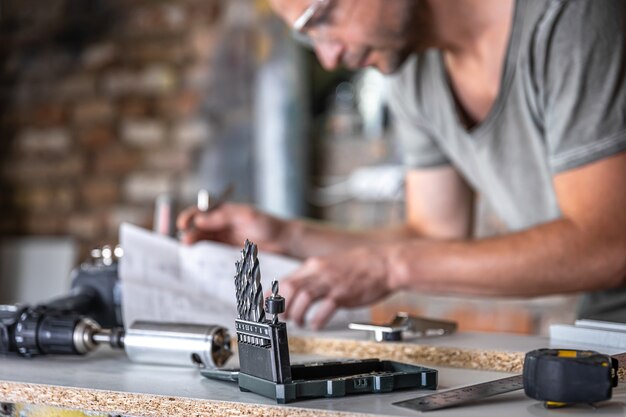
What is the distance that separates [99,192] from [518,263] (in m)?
3.39

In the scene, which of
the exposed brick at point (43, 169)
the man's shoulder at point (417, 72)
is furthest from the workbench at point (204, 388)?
the exposed brick at point (43, 169)

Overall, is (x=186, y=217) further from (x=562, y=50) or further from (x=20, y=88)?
(x=20, y=88)

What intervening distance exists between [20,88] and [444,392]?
4.15 meters

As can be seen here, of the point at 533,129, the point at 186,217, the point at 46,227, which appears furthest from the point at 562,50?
the point at 46,227

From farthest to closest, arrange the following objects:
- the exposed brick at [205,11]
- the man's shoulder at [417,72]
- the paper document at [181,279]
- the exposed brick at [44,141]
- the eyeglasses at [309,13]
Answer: the exposed brick at [44,141]
the exposed brick at [205,11]
the man's shoulder at [417,72]
the eyeglasses at [309,13]
the paper document at [181,279]

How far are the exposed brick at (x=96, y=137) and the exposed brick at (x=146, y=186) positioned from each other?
209 mm

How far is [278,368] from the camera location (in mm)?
797

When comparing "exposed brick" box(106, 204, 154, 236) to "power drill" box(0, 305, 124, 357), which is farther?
"exposed brick" box(106, 204, 154, 236)

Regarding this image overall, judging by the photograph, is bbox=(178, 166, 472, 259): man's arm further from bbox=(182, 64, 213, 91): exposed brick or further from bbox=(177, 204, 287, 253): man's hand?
bbox=(182, 64, 213, 91): exposed brick

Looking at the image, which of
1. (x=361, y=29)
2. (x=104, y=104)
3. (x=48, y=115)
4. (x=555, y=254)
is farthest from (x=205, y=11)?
(x=555, y=254)

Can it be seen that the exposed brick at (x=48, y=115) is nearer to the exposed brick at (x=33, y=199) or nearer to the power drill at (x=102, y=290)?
the exposed brick at (x=33, y=199)

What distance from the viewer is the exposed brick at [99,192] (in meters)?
4.39

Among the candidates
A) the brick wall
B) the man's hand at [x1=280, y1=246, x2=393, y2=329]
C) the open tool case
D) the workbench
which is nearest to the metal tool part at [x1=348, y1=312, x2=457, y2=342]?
the workbench

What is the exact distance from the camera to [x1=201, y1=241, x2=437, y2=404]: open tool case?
796mm
